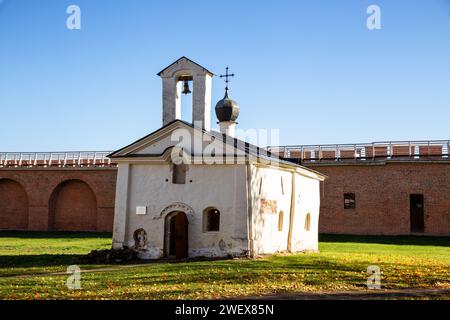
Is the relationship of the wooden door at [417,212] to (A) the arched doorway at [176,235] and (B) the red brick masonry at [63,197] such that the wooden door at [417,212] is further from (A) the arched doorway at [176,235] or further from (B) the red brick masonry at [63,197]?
(B) the red brick masonry at [63,197]

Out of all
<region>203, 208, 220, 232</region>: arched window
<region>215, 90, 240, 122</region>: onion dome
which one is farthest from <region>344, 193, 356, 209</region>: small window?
<region>203, 208, 220, 232</region>: arched window

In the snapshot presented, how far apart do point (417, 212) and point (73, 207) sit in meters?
20.5

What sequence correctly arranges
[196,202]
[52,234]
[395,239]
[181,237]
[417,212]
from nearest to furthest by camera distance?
[196,202], [181,237], [395,239], [417,212], [52,234]

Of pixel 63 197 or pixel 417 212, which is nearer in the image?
pixel 417 212

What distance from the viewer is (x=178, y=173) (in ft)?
56.5

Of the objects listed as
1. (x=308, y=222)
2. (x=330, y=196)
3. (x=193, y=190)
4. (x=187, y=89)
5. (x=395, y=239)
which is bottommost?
(x=395, y=239)

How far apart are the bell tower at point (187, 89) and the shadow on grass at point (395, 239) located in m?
11.9

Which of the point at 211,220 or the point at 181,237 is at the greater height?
the point at 211,220

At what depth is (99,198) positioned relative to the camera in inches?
1304

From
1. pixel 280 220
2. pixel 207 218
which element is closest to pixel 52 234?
pixel 207 218

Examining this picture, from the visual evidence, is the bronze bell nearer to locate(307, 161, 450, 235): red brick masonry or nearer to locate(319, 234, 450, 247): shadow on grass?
locate(319, 234, 450, 247): shadow on grass

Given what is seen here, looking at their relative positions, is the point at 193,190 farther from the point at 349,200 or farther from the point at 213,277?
the point at 349,200
